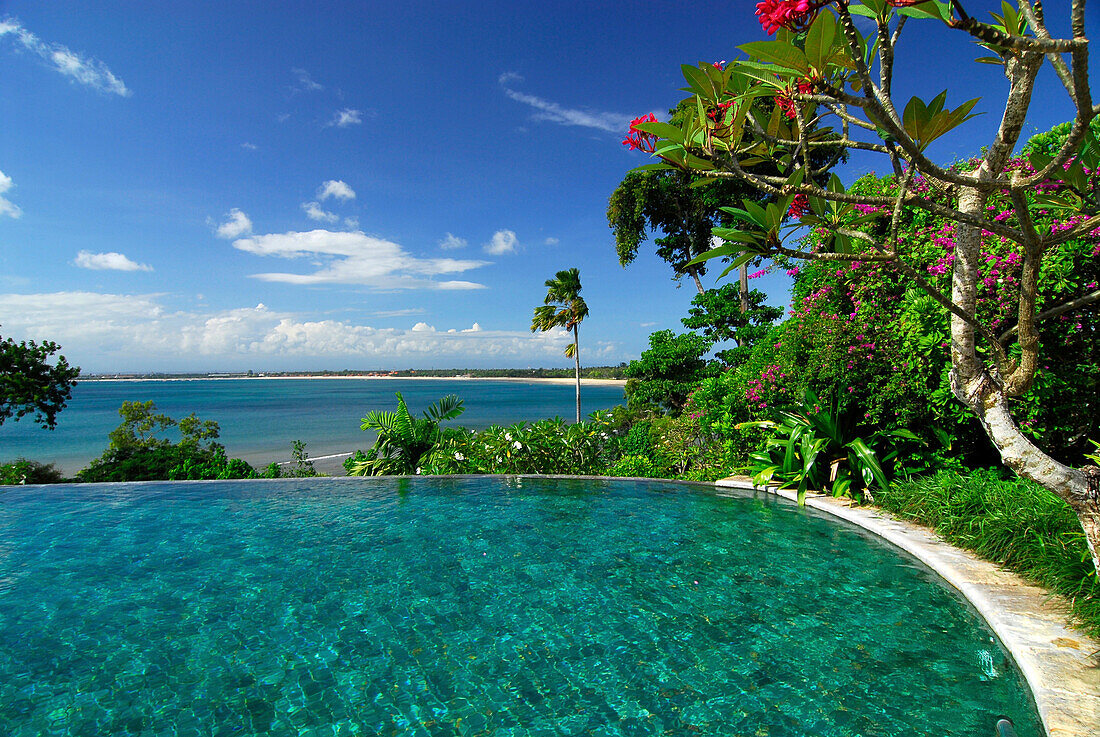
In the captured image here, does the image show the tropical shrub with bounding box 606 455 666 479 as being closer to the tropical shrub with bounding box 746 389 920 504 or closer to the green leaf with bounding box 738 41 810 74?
the tropical shrub with bounding box 746 389 920 504

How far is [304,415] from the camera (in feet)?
181

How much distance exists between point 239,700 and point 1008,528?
556 cm

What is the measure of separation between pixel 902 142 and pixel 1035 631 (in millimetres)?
3063

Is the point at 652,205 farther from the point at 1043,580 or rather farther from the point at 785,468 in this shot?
the point at 1043,580

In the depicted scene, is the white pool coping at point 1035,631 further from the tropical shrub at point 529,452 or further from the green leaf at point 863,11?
the tropical shrub at point 529,452

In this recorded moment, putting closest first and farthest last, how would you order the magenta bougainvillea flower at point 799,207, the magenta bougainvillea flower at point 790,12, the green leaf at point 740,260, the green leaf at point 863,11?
the magenta bougainvillea flower at point 790,12 → the green leaf at point 863,11 → the green leaf at point 740,260 → the magenta bougainvillea flower at point 799,207

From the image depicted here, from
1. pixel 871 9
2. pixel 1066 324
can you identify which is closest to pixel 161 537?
pixel 871 9

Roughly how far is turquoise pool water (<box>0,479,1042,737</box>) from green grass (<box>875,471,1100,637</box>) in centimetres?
57

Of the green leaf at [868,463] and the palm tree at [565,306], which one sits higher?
the palm tree at [565,306]

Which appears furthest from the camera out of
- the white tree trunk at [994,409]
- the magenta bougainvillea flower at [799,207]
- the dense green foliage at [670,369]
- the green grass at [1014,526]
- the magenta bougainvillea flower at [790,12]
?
the dense green foliage at [670,369]

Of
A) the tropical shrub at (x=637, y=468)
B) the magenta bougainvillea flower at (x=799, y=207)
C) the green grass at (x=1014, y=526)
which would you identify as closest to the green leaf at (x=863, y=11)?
the magenta bougainvillea flower at (x=799, y=207)

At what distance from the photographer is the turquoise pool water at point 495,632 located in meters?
2.66

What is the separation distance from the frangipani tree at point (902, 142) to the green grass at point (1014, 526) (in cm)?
120

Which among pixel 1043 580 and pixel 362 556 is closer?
pixel 1043 580
